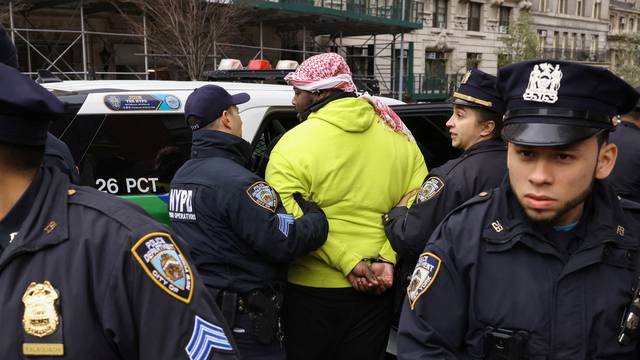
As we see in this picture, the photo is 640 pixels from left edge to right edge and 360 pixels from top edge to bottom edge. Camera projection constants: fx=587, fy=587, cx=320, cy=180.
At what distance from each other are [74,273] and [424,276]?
929mm

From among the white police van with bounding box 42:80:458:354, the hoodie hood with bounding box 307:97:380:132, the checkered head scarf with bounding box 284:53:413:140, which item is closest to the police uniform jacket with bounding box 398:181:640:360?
the hoodie hood with bounding box 307:97:380:132

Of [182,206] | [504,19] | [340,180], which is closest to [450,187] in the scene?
[340,180]

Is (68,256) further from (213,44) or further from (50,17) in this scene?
(50,17)

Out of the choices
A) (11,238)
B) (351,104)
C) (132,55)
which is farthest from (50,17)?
(11,238)

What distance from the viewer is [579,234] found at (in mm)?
1600

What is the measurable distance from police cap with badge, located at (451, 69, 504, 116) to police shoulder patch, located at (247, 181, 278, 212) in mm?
936

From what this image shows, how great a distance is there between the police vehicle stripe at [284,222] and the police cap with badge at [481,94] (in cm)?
92

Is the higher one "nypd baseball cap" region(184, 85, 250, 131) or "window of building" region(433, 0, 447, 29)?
"window of building" region(433, 0, 447, 29)

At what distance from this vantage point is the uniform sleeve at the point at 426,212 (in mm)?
2377

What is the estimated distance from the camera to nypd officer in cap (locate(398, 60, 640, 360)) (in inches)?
60.1

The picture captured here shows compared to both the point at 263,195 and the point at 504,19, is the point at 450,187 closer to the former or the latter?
the point at 263,195

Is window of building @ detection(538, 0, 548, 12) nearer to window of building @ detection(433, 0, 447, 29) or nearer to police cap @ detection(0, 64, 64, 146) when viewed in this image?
window of building @ detection(433, 0, 447, 29)

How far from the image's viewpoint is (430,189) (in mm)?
2434

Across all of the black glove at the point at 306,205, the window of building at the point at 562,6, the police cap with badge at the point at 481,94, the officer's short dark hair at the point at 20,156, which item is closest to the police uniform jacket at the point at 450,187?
the police cap with badge at the point at 481,94
